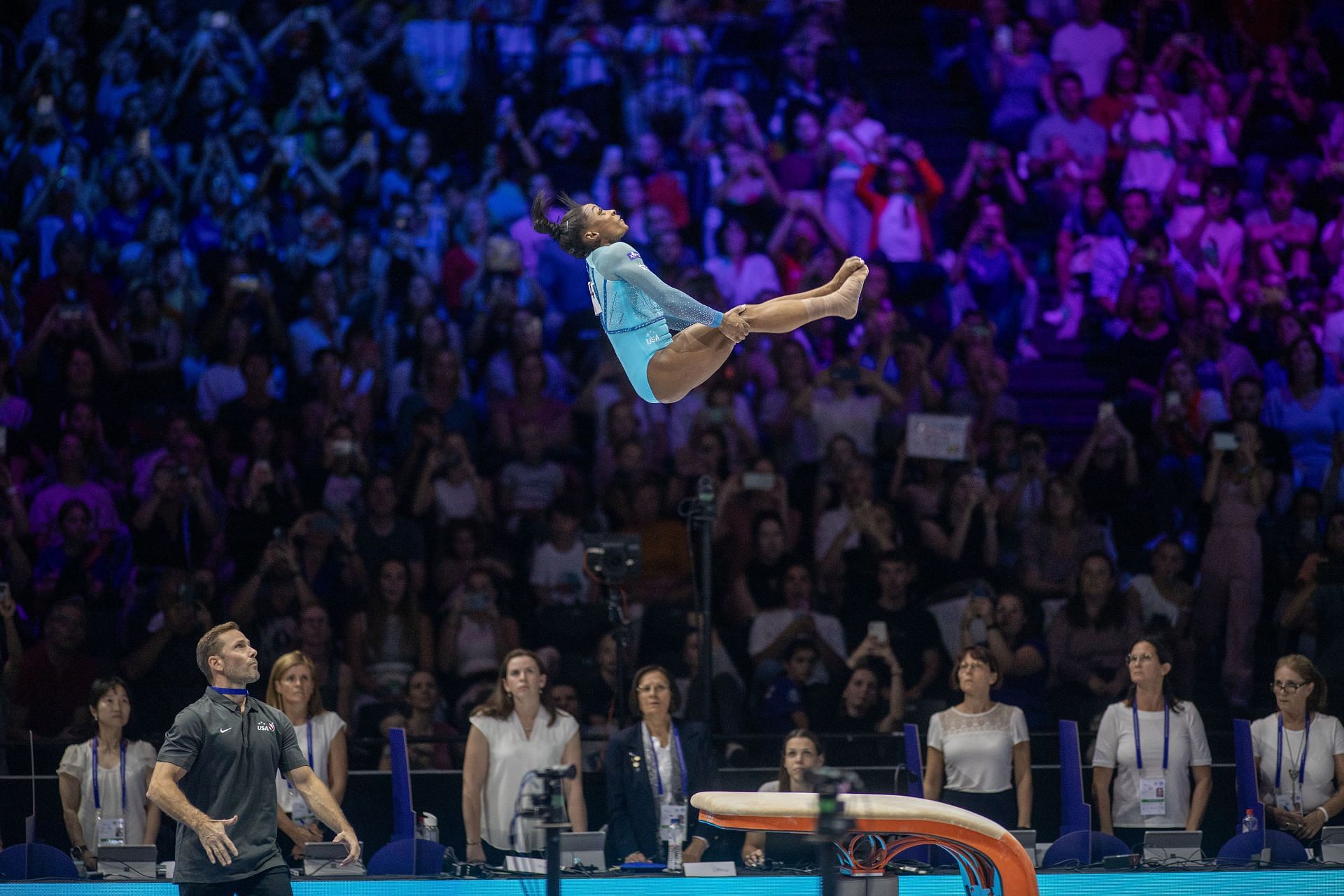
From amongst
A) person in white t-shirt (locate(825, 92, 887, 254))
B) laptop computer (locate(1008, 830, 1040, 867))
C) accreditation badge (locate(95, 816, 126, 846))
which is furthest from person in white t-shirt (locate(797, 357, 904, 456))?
accreditation badge (locate(95, 816, 126, 846))

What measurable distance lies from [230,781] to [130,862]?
1.47m

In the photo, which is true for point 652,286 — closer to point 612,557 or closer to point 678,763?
point 612,557

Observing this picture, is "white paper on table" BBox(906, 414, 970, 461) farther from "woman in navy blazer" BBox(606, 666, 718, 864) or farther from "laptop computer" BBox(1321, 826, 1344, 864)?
"laptop computer" BBox(1321, 826, 1344, 864)

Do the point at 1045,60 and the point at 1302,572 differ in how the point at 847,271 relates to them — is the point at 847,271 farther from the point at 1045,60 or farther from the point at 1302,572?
the point at 1045,60

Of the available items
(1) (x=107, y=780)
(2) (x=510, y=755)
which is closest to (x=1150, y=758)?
(2) (x=510, y=755)

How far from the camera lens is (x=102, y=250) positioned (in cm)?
1041

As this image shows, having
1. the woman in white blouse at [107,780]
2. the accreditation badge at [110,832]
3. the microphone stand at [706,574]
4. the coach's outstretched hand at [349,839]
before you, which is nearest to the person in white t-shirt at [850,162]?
the microphone stand at [706,574]

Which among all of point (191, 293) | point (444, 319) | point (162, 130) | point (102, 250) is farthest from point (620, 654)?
point (162, 130)

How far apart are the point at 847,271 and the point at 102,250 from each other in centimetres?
675

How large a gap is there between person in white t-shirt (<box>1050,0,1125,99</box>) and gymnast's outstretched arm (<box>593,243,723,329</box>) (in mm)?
7129

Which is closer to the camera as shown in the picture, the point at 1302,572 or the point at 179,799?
the point at 179,799

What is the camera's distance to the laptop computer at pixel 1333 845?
6.59 m

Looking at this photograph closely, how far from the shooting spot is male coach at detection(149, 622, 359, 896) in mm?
5043

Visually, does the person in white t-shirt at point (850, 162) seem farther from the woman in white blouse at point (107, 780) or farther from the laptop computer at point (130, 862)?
the laptop computer at point (130, 862)
